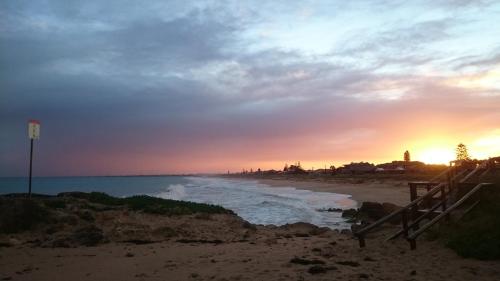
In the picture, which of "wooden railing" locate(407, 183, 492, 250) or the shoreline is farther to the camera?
the shoreline

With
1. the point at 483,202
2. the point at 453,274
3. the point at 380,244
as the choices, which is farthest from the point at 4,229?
the point at 483,202

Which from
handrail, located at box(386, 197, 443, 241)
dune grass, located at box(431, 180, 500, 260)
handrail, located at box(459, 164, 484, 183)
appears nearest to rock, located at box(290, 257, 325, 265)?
dune grass, located at box(431, 180, 500, 260)

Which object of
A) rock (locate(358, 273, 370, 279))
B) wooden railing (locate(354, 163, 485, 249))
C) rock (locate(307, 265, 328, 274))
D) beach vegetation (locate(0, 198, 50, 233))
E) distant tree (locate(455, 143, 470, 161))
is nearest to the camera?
rock (locate(358, 273, 370, 279))

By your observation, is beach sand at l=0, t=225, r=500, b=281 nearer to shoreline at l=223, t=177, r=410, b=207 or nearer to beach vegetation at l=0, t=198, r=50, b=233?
beach vegetation at l=0, t=198, r=50, b=233

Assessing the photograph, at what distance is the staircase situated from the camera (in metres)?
11.5

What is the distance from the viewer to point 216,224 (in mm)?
15914

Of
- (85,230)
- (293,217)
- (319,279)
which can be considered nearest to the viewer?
(319,279)

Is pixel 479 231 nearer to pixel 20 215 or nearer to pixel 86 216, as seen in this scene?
pixel 86 216

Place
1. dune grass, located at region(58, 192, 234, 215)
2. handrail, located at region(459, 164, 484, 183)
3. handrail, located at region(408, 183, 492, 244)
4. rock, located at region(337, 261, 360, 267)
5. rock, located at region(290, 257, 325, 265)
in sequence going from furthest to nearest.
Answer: dune grass, located at region(58, 192, 234, 215), handrail, located at region(459, 164, 484, 183), handrail, located at region(408, 183, 492, 244), rock, located at region(290, 257, 325, 265), rock, located at region(337, 261, 360, 267)

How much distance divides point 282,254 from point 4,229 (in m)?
8.35

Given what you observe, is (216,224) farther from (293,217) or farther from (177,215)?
(293,217)

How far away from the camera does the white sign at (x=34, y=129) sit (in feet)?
48.8

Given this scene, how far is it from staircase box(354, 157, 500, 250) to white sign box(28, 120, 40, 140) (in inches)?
438

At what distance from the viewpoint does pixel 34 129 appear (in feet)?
49.3
